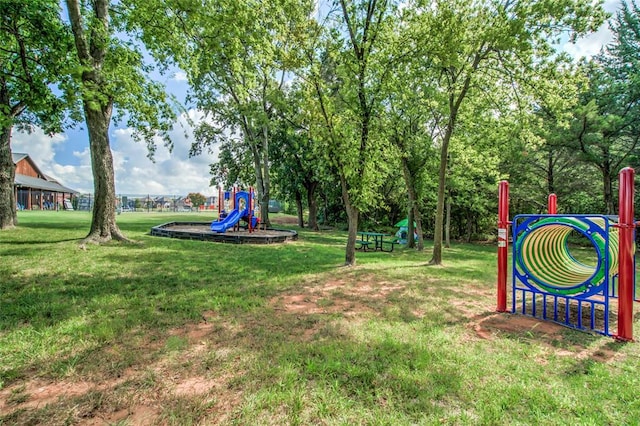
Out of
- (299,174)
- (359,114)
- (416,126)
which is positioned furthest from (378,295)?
(299,174)

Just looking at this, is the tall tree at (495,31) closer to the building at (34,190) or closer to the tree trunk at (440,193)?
the tree trunk at (440,193)

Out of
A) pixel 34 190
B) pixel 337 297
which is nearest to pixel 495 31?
pixel 337 297

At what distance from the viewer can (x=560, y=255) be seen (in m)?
5.39

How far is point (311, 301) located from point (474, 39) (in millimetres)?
7576

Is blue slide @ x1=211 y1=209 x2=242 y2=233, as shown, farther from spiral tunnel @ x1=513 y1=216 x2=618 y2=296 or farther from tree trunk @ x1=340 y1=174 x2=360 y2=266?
spiral tunnel @ x1=513 y1=216 x2=618 y2=296

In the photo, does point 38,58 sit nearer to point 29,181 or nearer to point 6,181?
point 6,181

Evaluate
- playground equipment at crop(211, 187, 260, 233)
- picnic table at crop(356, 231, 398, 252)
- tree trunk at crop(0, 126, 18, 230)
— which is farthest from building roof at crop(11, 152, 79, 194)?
picnic table at crop(356, 231, 398, 252)

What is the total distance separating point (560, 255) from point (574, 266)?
267 mm

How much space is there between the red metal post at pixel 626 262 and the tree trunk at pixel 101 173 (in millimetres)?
10445

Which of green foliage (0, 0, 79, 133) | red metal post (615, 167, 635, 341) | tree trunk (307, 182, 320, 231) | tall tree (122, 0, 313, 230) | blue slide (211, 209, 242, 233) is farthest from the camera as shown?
tree trunk (307, 182, 320, 231)

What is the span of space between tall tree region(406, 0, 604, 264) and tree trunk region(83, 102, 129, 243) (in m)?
8.43

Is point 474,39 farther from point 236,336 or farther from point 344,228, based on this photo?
point 344,228

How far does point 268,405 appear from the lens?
218 centimetres

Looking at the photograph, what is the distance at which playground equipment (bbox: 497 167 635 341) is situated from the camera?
3.64 m
